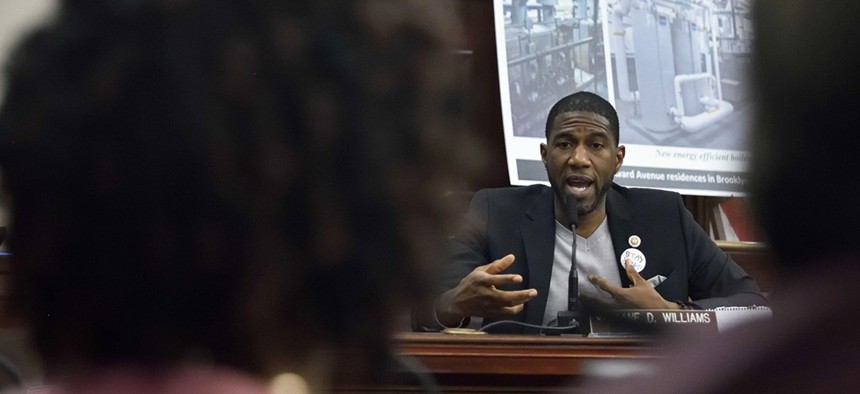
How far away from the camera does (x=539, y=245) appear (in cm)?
379

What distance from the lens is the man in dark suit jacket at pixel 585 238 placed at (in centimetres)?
354

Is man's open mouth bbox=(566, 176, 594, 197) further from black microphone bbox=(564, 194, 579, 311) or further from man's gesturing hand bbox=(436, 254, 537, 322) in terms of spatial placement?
man's gesturing hand bbox=(436, 254, 537, 322)

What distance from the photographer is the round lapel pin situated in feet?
12.3

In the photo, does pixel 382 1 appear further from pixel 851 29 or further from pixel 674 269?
pixel 674 269

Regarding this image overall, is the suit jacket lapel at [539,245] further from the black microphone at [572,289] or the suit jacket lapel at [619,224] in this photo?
the suit jacket lapel at [619,224]

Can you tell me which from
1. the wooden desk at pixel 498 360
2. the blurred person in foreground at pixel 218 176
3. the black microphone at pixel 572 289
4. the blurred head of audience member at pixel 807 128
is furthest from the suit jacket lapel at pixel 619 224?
the blurred head of audience member at pixel 807 128

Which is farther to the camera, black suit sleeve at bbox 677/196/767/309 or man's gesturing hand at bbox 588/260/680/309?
black suit sleeve at bbox 677/196/767/309

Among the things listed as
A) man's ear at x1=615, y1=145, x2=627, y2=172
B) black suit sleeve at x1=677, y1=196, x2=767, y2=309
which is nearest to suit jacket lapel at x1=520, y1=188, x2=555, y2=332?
man's ear at x1=615, y1=145, x2=627, y2=172

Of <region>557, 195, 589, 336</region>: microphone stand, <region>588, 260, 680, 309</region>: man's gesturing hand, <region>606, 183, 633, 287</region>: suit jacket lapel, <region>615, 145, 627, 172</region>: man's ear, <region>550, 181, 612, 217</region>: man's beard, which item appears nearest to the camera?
<region>557, 195, 589, 336</region>: microphone stand

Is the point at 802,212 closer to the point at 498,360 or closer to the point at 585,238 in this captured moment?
the point at 498,360

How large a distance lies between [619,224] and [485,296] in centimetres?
62

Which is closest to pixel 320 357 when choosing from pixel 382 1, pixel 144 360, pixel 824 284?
pixel 144 360

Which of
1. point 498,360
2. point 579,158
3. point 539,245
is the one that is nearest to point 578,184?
point 579,158

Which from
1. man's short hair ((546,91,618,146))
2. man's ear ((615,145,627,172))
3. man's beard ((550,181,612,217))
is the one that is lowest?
man's beard ((550,181,612,217))
